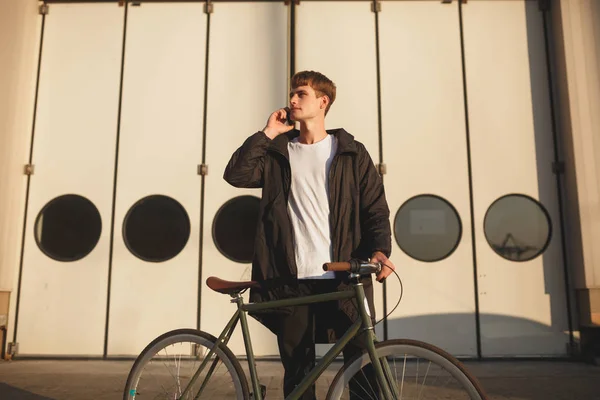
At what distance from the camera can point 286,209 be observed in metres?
2.40

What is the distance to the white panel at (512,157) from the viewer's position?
217 inches

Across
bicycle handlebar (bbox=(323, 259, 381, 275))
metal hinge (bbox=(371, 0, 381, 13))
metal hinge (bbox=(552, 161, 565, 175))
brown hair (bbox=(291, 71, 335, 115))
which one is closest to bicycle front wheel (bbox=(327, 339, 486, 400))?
bicycle handlebar (bbox=(323, 259, 381, 275))

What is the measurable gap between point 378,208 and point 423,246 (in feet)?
11.2

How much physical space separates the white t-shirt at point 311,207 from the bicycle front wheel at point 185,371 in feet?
1.83

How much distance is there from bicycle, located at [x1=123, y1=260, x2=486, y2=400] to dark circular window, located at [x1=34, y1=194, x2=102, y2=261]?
3692mm

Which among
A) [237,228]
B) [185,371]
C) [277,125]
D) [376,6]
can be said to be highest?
[376,6]

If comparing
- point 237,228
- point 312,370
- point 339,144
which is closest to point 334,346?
point 312,370

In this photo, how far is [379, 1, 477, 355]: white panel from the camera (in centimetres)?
552

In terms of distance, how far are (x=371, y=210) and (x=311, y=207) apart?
304mm

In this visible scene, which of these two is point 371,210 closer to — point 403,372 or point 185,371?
point 403,372

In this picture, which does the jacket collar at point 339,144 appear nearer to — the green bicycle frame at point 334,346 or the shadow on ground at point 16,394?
the green bicycle frame at point 334,346

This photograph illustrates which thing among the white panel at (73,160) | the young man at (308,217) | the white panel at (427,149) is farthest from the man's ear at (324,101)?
the white panel at (73,160)

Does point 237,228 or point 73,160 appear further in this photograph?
point 73,160

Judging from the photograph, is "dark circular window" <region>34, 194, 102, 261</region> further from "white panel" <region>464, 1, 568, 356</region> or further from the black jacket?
"white panel" <region>464, 1, 568, 356</region>
